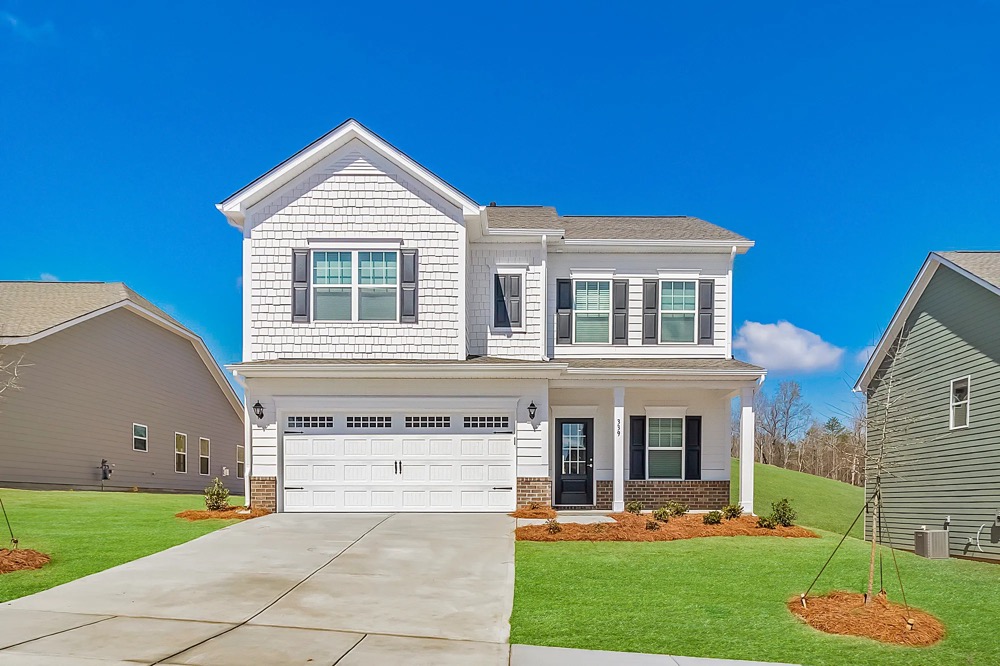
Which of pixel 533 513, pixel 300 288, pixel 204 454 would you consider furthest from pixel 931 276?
pixel 204 454

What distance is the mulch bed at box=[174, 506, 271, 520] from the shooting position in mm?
15688

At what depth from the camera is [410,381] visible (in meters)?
17.3

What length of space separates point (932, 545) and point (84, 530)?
15.1 metres

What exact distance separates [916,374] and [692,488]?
6130 mm

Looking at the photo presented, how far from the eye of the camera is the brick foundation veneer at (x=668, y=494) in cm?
1920

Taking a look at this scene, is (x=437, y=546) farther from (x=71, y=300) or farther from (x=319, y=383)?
(x=71, y=300)

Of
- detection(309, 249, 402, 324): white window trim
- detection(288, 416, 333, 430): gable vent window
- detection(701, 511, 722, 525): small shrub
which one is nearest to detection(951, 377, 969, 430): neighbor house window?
detection(701, 511, 722, 525): small shrub

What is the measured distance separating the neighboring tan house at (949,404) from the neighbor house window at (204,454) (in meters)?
22.1

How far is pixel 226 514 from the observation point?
16188 millimetres

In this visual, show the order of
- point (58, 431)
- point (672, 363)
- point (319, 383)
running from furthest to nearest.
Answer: point (58, 431)
point (672, 363)
point (319, 383)

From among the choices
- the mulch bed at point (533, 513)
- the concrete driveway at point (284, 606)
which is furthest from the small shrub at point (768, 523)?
the concrete driveway at point (284, 606)

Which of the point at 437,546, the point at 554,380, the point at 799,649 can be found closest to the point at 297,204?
the point at 554,380

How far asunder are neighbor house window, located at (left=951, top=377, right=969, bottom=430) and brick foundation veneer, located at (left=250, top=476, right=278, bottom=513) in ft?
48.2

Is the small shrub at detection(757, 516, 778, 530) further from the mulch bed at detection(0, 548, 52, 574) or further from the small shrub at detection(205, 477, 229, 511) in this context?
the mulch bed at detection(0, 548, 52, 574)
